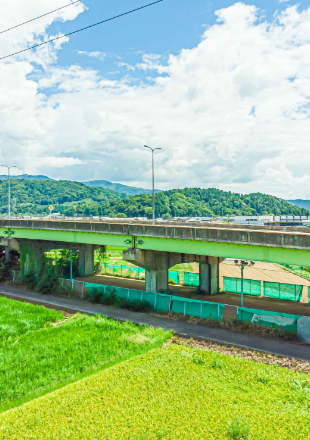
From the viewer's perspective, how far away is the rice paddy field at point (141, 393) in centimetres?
1180

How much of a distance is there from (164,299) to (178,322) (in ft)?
10.2

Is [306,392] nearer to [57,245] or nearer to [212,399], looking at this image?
[212,399]

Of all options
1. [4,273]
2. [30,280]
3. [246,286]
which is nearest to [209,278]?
[246,286]

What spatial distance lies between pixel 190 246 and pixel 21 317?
526 inches

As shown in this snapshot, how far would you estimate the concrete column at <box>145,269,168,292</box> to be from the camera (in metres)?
33.2

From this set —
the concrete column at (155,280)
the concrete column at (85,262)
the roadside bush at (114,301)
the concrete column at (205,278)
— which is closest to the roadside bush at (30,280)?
the concrete column at (85,262)

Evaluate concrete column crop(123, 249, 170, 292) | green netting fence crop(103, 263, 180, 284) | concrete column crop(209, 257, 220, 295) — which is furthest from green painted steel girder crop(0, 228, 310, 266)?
green netting fence crop(103, 263, 180, 284)

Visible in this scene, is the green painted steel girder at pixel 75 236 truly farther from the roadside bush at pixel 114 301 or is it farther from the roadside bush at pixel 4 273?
the roadside bush at pixel 114 301

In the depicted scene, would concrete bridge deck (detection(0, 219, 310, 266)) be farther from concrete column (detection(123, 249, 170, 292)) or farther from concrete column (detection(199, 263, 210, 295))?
concrete column (detection(199, 263, 210, 295))

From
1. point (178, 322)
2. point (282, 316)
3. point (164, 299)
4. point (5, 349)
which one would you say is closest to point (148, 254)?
point (164, 299)

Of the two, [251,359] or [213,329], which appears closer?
[251,359]

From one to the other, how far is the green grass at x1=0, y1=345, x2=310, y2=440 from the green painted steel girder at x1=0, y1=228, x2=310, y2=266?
7755mm

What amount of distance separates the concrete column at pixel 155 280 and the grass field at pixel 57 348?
7471 millimetres

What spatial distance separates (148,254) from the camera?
107ft
